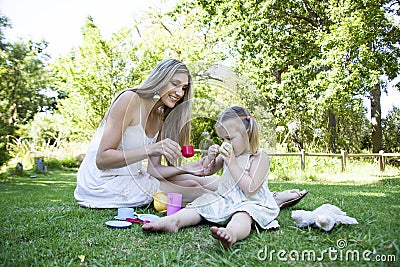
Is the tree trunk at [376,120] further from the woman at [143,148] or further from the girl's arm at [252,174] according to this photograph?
the girl's arm at [252,174]

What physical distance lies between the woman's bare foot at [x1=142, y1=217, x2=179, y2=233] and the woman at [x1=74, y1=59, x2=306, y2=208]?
1.65 feet

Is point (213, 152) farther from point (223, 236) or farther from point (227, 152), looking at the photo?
point (223, 236)

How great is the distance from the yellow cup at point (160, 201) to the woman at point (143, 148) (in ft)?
0.21

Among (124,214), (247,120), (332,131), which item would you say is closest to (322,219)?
(247,120)

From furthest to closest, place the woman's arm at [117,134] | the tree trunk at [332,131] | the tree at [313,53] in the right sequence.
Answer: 1. the tree trunk at [332,131]
2. the tree at [313,53]
3. the woman's arm at [117,134]

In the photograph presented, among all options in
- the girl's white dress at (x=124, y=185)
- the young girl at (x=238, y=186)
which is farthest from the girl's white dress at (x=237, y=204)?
the girl's white dress at (x=124, y=185)

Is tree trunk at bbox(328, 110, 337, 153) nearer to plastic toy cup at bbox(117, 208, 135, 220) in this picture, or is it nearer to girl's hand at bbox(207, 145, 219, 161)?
girl's hand at bbox(207, 145, 219, 161)

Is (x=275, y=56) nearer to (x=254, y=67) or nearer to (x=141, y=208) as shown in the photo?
(x=254, y=67)

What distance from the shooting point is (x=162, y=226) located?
1996mm

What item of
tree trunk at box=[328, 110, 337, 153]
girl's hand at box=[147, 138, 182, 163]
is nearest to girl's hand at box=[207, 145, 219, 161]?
girl's hand at box=[147, 138, 182, 163]

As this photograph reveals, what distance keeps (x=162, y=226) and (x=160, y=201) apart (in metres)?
0.66

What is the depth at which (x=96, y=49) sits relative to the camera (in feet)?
37.2

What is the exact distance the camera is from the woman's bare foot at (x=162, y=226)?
1985mm

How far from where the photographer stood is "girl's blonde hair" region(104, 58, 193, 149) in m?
2.41
